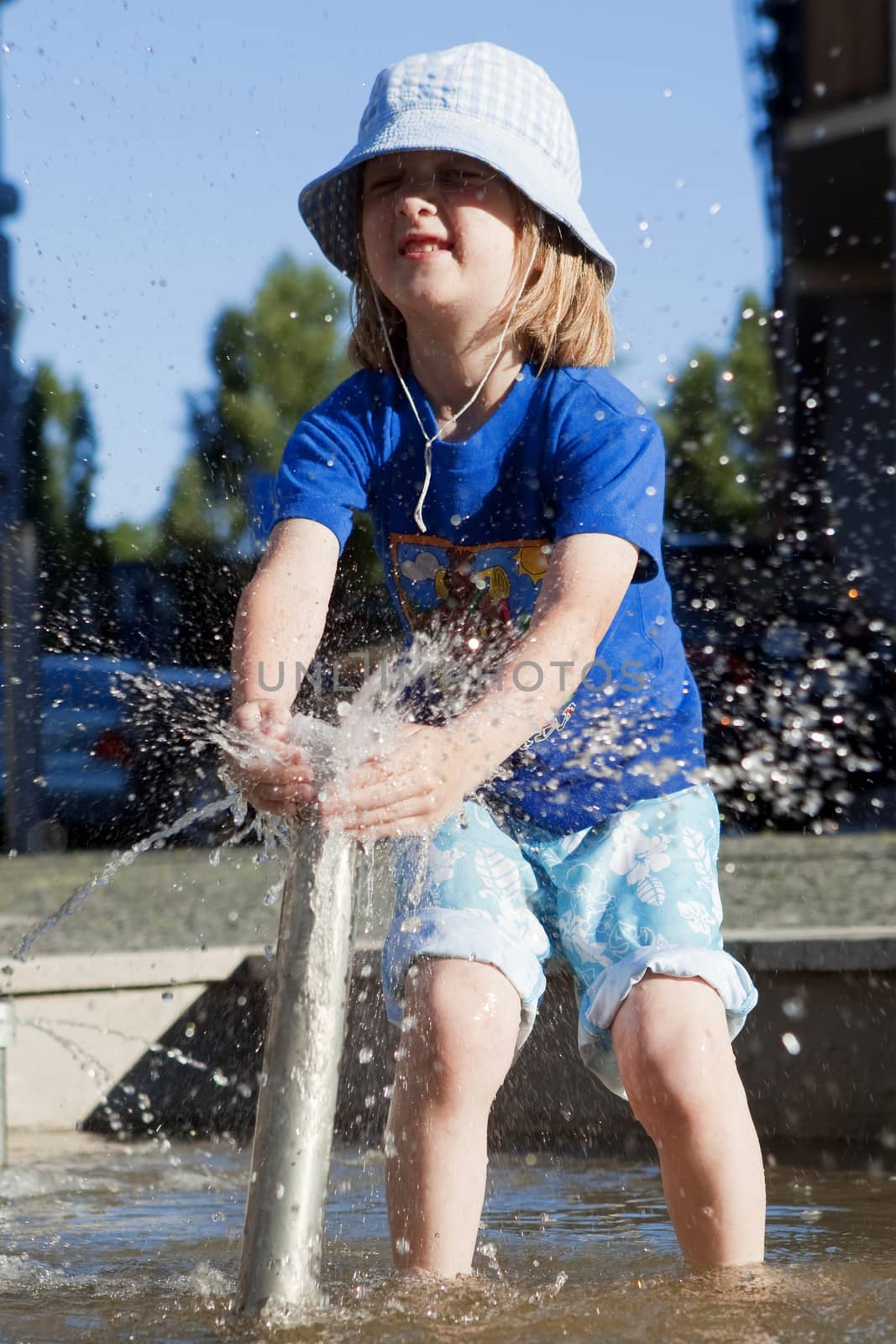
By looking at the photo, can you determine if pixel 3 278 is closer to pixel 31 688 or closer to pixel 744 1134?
pixel 31 688

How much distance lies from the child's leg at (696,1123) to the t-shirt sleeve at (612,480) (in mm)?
598

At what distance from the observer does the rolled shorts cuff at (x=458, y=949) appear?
6.24 ft

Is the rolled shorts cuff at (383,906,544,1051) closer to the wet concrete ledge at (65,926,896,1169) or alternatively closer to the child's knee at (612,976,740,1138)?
the child's knee at (612,976,740,1138)

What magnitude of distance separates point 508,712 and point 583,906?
0.40m

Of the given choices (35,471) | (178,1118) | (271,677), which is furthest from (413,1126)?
(35,471)

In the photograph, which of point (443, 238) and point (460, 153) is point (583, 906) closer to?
point (443, 238)

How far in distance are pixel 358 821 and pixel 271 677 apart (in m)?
0.40

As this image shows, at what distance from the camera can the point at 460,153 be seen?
7.08 ft

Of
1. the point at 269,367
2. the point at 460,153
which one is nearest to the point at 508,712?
the point at 460,153

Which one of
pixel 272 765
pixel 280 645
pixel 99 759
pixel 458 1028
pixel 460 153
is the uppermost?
pixel 99 759

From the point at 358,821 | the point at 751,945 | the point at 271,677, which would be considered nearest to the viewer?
the point at 358,821

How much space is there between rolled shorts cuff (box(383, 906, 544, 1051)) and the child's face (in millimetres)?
847

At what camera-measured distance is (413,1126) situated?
5.96 ft

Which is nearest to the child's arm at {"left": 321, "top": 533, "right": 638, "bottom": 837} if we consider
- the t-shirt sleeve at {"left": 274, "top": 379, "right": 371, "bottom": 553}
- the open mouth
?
the t-shirt sleeve at {"left": 274, "top": 379, "right": 371, "bottom": 553}
